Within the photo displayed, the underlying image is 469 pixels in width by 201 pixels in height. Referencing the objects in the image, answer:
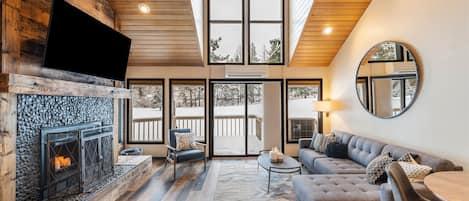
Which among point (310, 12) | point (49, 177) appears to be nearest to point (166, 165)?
point (49, 177)

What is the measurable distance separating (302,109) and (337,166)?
2664mm

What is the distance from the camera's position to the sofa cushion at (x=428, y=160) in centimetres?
264

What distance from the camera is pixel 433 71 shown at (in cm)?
312

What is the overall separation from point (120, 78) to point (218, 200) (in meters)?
2.41

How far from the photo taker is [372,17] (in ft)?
14.5

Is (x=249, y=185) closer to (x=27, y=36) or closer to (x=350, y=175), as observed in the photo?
(x=350, y=175)

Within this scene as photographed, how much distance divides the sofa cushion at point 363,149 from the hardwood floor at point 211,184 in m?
1.17

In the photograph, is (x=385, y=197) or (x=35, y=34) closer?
(x=385, y=197)

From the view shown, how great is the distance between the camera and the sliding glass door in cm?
634

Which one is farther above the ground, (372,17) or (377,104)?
(372,17)

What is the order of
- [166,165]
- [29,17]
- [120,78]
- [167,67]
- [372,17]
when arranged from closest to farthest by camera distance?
[29,17] → [120,78] → [372,17] → [166,165] → [167,67]

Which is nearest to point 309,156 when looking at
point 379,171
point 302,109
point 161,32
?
point 379,171

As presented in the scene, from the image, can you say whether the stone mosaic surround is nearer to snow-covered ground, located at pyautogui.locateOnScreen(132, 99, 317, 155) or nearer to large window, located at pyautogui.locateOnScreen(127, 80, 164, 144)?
large window, located at pyautogui.locateOnScreen(127, 80, 164, 144)

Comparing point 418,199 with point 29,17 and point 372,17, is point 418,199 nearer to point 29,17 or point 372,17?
point 372,17
